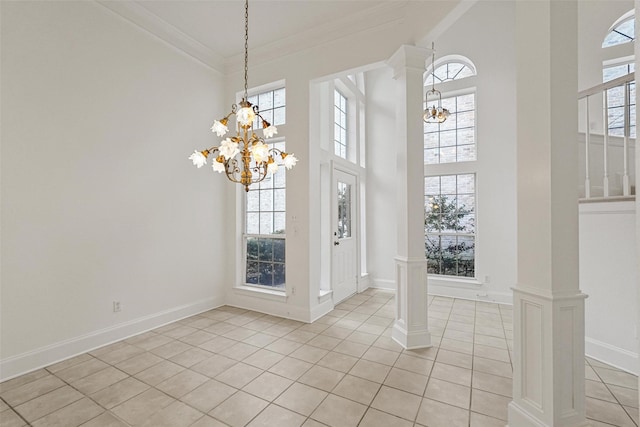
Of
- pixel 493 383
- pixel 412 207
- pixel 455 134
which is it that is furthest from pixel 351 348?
pixel 455 134

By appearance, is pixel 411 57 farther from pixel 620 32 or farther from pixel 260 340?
pixel 620 32

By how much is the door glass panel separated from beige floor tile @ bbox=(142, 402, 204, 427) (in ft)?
10.6

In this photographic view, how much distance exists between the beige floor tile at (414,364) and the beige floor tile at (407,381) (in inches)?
2.7

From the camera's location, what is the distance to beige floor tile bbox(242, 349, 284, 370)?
271 centimetres

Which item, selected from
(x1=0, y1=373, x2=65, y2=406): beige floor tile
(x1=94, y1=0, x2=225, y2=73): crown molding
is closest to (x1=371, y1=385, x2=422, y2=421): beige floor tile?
(x1=0, y1=373, x2=65, y2=406): beige floor tile

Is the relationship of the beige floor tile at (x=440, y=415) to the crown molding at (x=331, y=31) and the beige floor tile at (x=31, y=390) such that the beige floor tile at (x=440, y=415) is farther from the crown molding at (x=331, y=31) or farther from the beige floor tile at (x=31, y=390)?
the crown molding at (x=331, y=31)

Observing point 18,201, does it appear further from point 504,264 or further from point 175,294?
point 504,264

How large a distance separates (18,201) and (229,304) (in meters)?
2.89

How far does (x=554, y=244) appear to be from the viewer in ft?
5.28

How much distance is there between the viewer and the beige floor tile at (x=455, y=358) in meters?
2.69

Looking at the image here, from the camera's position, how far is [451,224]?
204 inches

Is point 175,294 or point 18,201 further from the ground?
point 18,201

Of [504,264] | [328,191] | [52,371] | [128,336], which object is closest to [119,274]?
[128,336]

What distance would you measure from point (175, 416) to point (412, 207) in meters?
2.78
